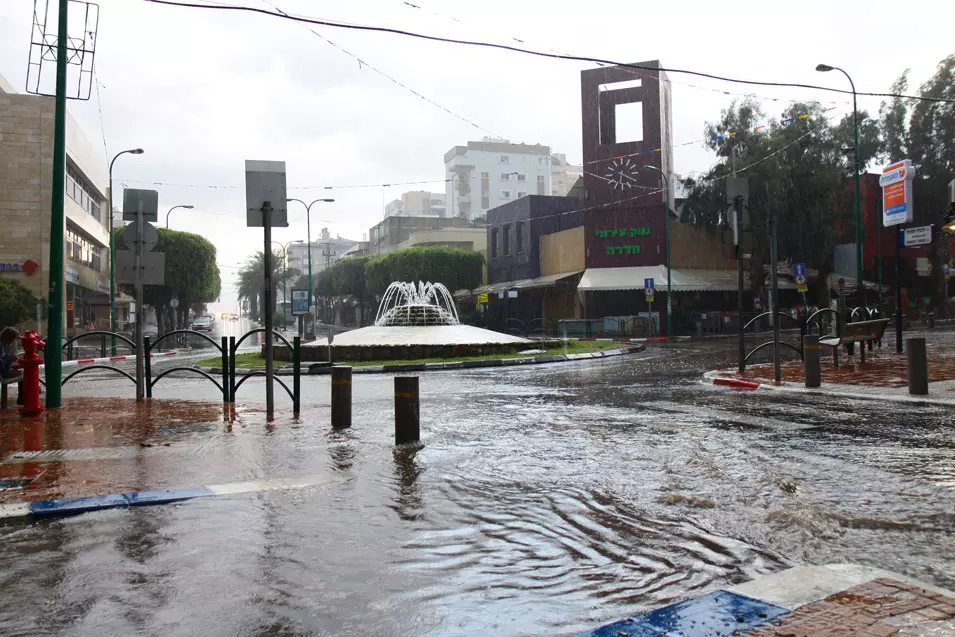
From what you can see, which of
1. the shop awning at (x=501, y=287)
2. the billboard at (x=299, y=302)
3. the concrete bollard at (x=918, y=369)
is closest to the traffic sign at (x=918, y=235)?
the concrete bollard at (x=918, y=369)

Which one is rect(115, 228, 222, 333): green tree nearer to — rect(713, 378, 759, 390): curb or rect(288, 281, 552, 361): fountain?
rect(288, 281, 552, 361): fountain

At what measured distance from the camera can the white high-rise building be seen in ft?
382

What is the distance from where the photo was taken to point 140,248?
11.4 m

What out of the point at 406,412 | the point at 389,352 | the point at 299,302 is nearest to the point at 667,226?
the point at 299,302

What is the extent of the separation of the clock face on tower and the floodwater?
3395 centimetres

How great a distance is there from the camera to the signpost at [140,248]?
11250 mm

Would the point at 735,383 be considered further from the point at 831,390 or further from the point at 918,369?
the point at 918,369

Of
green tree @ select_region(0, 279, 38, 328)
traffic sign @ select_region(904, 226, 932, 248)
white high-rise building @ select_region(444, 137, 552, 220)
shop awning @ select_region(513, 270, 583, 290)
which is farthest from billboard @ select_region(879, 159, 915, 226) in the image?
white high-rise building @ select_region(444, 137, 552, 220)

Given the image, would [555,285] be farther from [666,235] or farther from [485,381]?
[485,381]

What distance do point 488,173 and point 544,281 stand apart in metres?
75.6

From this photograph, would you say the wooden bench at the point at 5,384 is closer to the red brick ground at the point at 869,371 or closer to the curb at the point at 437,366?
the curb at the point at 437,366

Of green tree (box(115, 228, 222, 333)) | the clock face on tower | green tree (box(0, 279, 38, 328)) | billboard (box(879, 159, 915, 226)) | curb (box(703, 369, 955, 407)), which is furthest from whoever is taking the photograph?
green tree (box(115, 228, 222, 333))

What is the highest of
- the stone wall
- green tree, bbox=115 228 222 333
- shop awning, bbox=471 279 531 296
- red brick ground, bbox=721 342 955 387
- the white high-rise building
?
the white high-rise building

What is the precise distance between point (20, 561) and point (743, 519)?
4.03 meters
